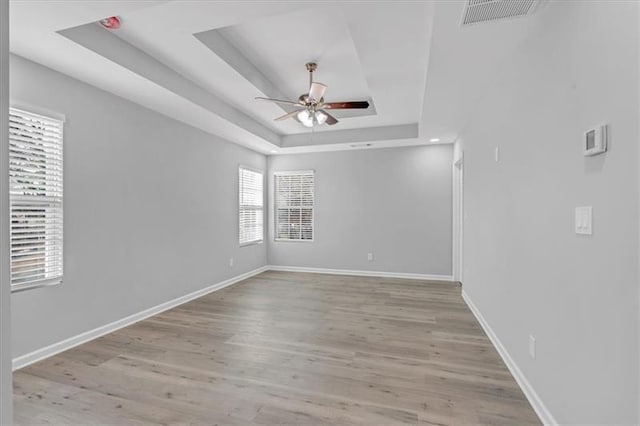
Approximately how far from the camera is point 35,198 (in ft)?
8.45

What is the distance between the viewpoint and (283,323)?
3541mm

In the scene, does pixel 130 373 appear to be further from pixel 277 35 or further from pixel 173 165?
pixel 277 35

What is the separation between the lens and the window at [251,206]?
5.75 metres

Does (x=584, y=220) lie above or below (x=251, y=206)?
below

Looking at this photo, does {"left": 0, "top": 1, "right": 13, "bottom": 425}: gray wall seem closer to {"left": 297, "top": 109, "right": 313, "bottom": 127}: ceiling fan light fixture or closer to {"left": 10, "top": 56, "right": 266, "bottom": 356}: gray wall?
{"left": 10, "top": 56, "right": 266, "bottom": 356}: gray wall

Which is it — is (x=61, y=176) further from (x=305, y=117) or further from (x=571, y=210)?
(x=571, y=210)

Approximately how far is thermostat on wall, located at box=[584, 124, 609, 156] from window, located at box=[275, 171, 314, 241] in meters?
5.18

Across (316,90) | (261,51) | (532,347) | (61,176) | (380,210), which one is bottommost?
(532,347)

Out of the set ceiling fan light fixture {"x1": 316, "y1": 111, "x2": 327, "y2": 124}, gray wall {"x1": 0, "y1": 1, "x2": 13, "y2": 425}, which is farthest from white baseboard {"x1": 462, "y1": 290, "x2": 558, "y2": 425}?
ceiling fan light fixture {"x1": 316, "y1": 111, "x2": 327, "y2": 124}

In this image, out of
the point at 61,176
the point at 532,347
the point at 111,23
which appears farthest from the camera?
the point at 61,176

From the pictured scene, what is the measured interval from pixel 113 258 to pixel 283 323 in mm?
1881

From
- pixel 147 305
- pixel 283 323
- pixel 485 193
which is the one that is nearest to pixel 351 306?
pixel 283 323

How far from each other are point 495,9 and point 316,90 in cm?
181

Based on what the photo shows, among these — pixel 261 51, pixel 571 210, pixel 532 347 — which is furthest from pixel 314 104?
pixel 532 347
